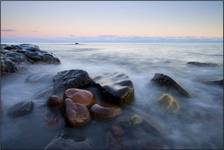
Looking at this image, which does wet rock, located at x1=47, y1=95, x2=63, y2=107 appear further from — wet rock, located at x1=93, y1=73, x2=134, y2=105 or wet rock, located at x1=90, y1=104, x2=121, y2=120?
wet rock, located at x1=93, y1=73, x2=134, y2=105

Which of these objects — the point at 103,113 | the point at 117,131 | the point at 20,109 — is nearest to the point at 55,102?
the point at 20,109

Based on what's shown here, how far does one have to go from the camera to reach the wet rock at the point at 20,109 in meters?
3.84

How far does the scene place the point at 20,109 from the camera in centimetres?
397

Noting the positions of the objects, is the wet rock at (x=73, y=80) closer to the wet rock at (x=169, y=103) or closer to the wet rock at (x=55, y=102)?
the wet rock at (x=55, y=102)

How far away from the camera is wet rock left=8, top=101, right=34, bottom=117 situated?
3.84 m

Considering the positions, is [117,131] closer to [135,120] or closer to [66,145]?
[135,120]

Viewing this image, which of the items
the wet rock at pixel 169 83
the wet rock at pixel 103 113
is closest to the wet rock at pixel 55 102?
the wet rock at pixel 103 113

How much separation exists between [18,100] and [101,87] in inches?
83.5

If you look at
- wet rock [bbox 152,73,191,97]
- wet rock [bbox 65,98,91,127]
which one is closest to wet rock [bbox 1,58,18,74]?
wet rock [bbox 65,98,91,127]

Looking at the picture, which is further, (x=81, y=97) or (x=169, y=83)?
(x=169, y=83)

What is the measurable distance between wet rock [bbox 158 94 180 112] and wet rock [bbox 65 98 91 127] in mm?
1872

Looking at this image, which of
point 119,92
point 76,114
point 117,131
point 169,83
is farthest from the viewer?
point 169,83

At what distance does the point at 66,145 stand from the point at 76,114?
2.31 feet

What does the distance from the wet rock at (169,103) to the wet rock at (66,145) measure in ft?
6.96
